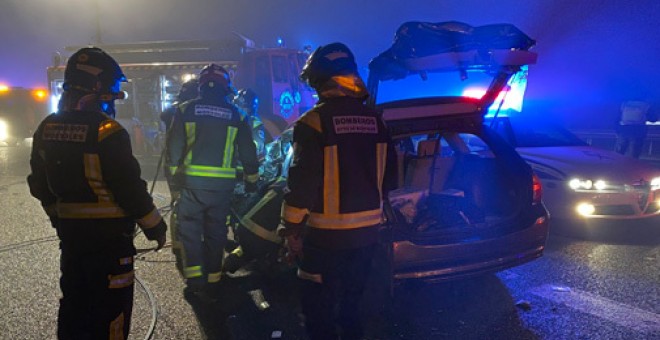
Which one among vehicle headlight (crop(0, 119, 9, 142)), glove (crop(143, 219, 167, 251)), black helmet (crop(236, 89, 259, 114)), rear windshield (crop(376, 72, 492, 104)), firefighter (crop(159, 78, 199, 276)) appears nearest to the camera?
glove (crop(143, 219, 167, 251))

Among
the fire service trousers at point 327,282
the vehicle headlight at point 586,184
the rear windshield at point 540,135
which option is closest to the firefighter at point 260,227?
the fire service trousers at point 327,282

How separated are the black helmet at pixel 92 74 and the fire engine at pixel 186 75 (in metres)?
6.18

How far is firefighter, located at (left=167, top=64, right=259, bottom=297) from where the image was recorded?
3387 mm

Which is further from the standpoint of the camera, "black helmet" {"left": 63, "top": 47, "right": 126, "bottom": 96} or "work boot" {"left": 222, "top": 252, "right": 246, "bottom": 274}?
"work boot" {"left": 222, "top": 252, "right": 246, "bottom": 274}

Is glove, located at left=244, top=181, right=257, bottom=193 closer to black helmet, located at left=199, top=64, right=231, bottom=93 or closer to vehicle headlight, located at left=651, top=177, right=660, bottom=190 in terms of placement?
black helmet, located at left=199, top=64, right=231, bottom=93

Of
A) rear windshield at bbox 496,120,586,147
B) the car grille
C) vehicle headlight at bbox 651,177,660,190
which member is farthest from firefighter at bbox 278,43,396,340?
rear windshield at bbox 496,120,586,147

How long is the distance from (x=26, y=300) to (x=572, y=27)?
63.3 feet

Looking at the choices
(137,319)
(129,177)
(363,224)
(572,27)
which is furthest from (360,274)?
(572,27)

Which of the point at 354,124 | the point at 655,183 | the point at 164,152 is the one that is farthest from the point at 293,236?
the point at 655,183

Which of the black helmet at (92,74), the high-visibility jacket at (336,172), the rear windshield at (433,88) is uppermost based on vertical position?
the rear windshield at (433,88)

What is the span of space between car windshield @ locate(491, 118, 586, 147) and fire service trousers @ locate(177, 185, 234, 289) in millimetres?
4395

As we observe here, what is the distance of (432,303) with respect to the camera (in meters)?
3.53

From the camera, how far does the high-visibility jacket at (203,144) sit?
3379 millimetres

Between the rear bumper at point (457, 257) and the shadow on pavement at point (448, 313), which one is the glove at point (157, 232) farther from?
the rear bumper at point (457, 257)
